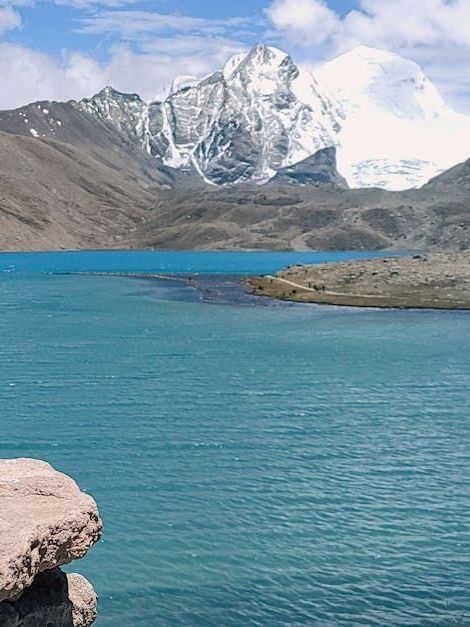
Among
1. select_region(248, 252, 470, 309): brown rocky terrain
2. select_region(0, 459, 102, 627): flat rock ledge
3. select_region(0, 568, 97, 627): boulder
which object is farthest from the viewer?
select_region(248, 252, 470, 309): brown rocky terrain

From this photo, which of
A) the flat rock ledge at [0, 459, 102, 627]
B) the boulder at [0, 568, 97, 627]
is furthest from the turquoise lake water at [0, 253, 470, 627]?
the flat rock ledge at [0, 459, 102, 627]

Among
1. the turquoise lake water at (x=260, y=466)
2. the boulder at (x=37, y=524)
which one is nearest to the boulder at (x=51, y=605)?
the boulder at (x=37, y=524)

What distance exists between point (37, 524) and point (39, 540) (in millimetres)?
242

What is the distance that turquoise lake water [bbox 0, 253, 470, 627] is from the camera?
20734 mm

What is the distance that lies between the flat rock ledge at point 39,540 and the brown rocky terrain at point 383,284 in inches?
3370

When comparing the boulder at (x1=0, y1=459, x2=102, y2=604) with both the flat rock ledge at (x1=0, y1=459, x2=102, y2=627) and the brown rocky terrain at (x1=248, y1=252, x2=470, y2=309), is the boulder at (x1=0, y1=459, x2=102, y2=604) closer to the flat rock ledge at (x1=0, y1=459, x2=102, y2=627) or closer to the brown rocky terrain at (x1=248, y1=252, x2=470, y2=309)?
the flat rock ledge at (x1=0, y1=459, x2=102, y2=627)

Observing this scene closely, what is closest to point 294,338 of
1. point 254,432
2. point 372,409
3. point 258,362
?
point 258,362

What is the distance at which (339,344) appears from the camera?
66562 mm

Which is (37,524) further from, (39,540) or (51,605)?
(51,605)

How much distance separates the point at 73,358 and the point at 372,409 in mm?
23512

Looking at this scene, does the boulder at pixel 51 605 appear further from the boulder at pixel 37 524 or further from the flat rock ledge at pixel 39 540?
the boulder at pixel 37 524

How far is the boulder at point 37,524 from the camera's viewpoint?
12.8m

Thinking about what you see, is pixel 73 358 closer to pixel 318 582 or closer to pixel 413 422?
pixel 413 422

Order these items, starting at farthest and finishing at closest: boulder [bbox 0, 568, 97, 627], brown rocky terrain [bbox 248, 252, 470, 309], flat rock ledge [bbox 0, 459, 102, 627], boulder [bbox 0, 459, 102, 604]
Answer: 1. brown rocky terrain [bbox 248, 252, 470, 309]
2. boulder [bbox 0, 568, 97, 627]
3. flat rock ledge [bbox 0, 459, 102, 627]
4. boulder [bbox 0, 459, 102, 604]
